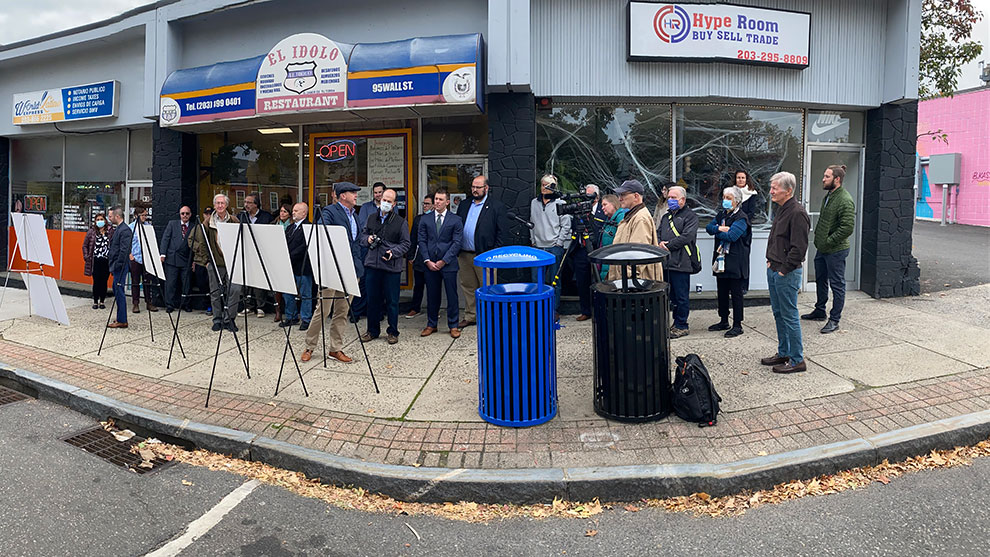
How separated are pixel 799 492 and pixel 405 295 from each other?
23.0 ft

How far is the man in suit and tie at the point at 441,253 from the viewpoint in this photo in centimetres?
771

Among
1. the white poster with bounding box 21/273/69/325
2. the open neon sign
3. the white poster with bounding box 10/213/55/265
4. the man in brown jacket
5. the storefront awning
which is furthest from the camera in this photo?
the open neon sign

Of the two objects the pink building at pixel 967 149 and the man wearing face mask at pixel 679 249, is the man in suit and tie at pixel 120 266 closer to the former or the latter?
the man wearing face mask at pixel 679 249

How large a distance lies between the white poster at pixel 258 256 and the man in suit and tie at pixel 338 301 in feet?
1.55

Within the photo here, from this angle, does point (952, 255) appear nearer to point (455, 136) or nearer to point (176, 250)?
point (455, 136)

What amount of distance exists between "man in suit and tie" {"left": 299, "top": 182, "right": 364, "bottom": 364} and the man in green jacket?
5591 millimetres

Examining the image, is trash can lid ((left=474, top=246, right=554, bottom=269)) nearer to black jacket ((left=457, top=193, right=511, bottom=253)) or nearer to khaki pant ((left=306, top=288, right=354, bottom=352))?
khaki pant ((left=306, top=288, right=354, bottom=352))

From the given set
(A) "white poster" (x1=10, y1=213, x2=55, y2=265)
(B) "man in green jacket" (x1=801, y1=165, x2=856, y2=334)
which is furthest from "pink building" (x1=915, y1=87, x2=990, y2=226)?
(A) "white poster" (x1=10, y1=213, x2=55, y2=265)

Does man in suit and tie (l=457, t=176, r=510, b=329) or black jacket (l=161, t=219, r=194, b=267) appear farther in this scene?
black jacket (l=161, t=219, r=194, b=267)

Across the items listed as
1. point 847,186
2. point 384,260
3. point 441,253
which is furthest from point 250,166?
point 847,186

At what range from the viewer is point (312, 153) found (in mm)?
10391

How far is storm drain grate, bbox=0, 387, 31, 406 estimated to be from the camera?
605 centimetres

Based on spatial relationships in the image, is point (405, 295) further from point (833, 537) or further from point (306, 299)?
point (833, 537)

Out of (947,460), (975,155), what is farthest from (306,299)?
(975,155)
